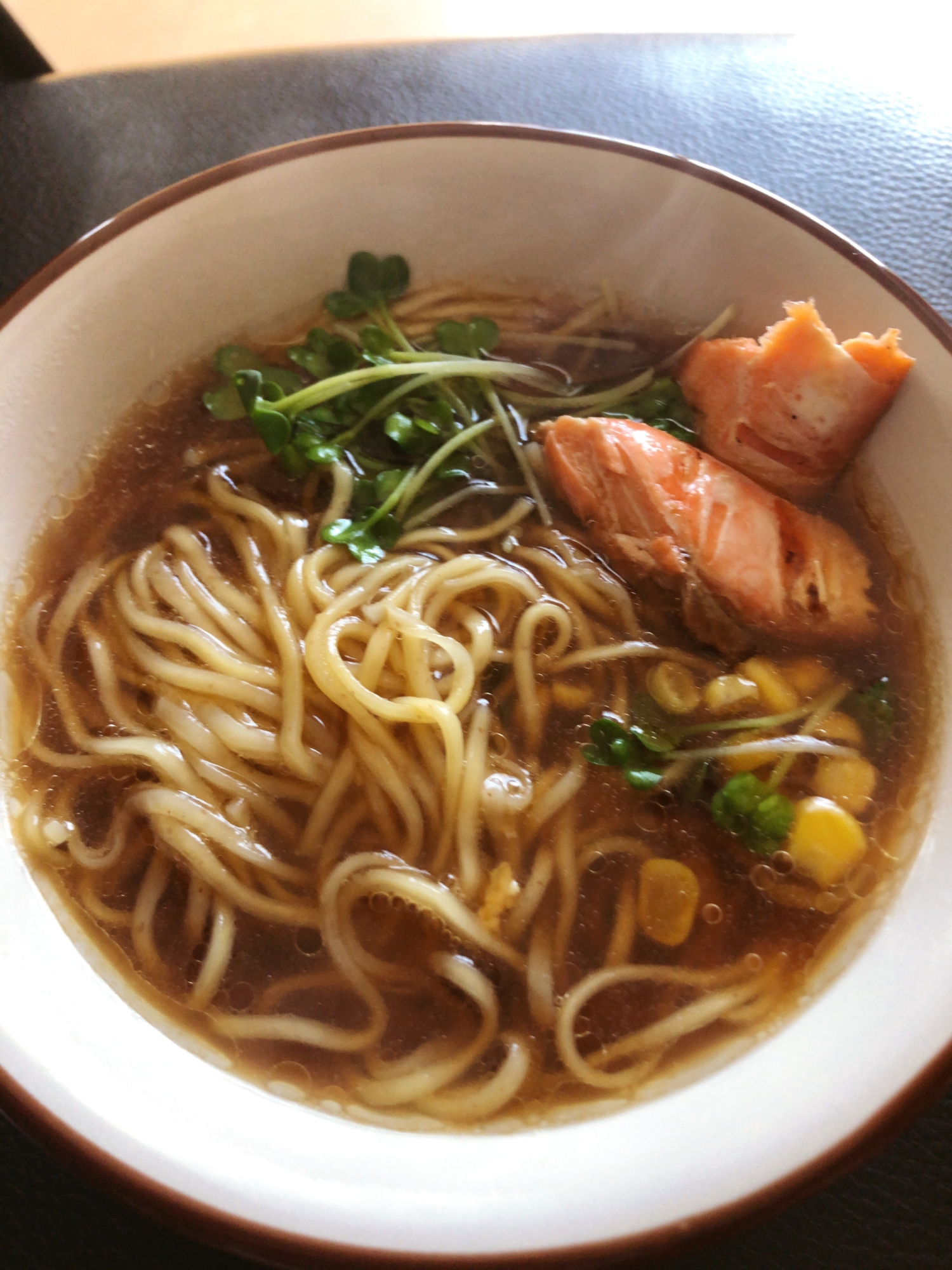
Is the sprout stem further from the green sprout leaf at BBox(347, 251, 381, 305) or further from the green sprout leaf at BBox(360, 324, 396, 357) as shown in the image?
the green sprout leaf at BBox(347, 251, 381, 305)

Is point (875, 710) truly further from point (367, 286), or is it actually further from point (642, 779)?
point (367, 286)

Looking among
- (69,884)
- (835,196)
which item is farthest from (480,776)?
(835,196)

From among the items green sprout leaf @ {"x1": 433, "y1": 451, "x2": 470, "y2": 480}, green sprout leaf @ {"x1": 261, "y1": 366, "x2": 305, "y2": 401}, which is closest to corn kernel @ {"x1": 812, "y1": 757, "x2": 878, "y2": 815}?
green sprout leaf @ {"x1": 433, "y1": 451, "x2": 470, "y2": 480}

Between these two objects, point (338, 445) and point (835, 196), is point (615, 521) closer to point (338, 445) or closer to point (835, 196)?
point (338, 445)

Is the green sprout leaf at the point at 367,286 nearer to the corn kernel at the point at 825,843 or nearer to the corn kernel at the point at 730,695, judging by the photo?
the corn kernel at the point at 730,695

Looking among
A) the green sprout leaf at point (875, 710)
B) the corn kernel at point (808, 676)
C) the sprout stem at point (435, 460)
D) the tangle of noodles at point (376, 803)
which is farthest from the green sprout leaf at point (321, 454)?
the green sprout leaf at point (875, 710)
